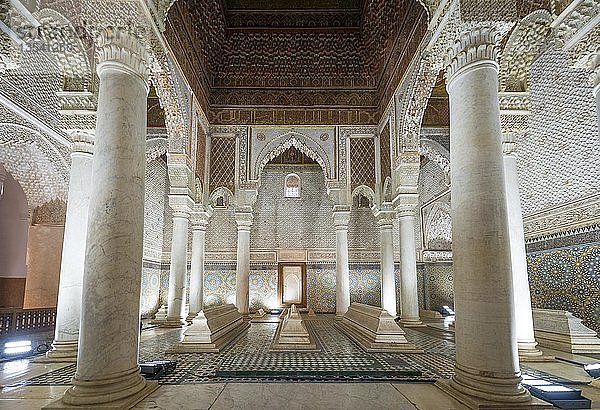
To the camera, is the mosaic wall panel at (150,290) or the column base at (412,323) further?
the mosaic wall panel at (150,290)

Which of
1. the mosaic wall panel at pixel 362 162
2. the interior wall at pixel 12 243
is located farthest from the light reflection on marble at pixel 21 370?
the mosaic wall panel at pixel 362 162

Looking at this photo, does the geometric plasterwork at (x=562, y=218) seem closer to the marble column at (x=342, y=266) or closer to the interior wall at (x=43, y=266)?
the marble column at (x=342, y=266)

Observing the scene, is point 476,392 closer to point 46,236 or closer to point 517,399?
point 517,399

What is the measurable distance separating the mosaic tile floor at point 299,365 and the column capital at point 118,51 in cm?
321

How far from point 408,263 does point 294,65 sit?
6186 mm

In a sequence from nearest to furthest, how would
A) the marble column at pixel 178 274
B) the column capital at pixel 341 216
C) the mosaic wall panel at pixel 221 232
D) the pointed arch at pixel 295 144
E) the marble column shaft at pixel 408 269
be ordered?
the marble column shaft at pixel 408 269
the marble column at pixel 178 274
the column capital at pixel 341 216
the pointed arch at pixel 295 144
the mosaic wall panel at pixel 221 232

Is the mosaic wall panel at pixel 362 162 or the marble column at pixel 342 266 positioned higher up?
the mosaic wall panel at pixel 362 162

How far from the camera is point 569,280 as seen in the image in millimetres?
7547

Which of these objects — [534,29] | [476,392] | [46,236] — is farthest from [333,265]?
[476,392]

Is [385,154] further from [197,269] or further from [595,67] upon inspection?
[595,67]

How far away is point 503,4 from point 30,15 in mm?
4716

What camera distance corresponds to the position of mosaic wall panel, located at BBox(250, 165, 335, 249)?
51.3 ft

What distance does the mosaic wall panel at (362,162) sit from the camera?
11.5 meters

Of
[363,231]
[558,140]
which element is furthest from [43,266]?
[558,140]
